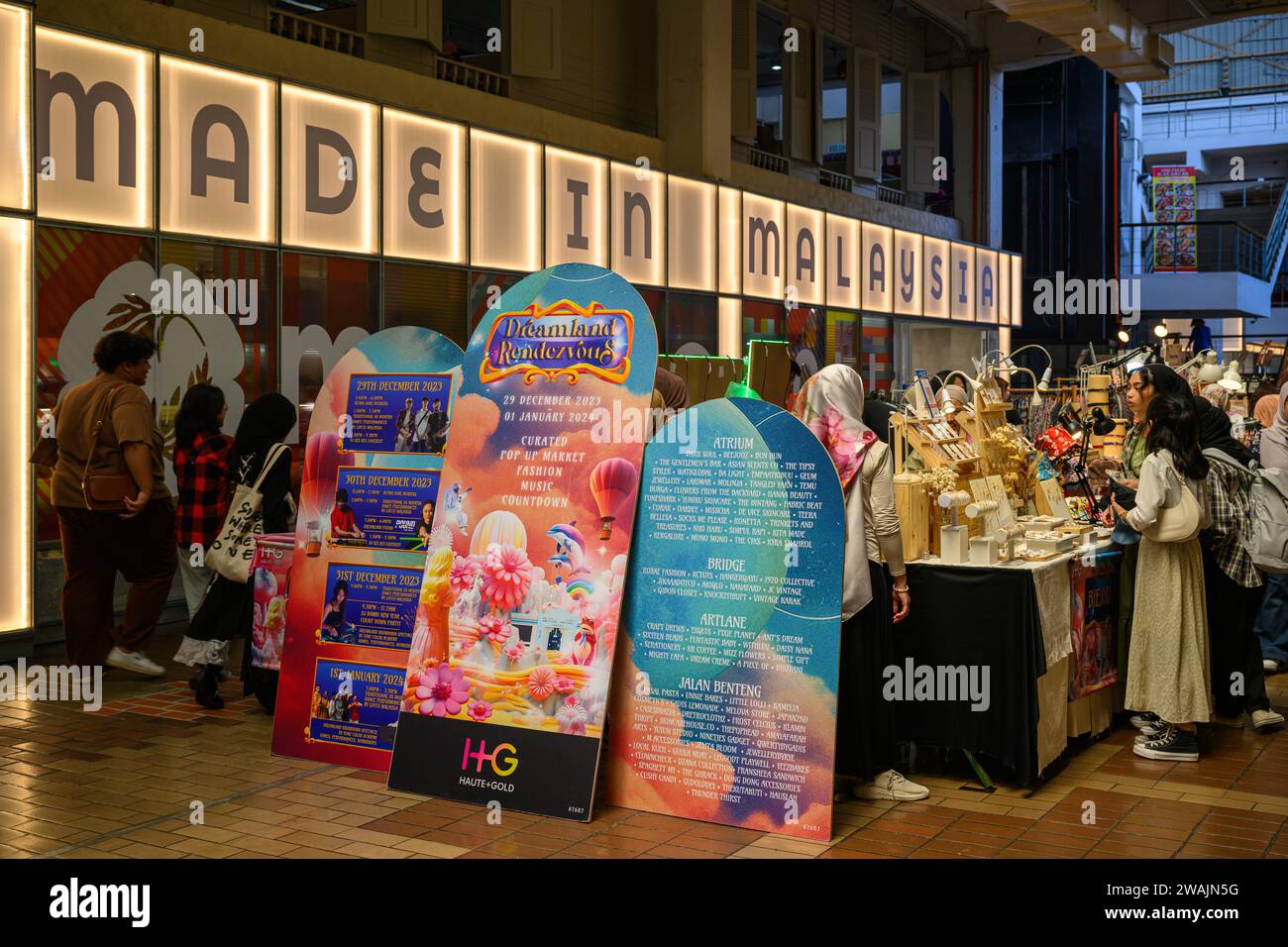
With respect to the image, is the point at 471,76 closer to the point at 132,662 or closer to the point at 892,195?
→ the point at 132,662

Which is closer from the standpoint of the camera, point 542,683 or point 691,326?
point 542,683

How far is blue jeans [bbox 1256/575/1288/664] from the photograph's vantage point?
26.6ft

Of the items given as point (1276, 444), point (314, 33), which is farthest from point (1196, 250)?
point (1276, 444)

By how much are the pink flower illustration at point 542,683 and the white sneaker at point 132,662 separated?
337 cm

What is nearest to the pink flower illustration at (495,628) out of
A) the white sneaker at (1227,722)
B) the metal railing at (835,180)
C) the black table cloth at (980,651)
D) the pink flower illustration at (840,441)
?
the pink flower illustration at (840,441)

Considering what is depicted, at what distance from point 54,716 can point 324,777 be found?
1962mm

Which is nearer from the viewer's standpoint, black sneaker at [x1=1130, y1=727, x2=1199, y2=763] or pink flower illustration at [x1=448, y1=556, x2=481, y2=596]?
pink flower illustration at [x1=448, y1=556, x2=481, y2=596]

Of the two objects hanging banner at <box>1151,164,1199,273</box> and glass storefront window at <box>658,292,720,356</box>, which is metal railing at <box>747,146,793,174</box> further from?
hanging banner at <box>1151,164,1199,273</box>

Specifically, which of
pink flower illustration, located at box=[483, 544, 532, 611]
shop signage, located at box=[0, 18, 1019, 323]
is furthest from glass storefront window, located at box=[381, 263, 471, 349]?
pink flower illustration, located at box=[483, 544, 532, 611]

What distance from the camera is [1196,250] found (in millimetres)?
29172

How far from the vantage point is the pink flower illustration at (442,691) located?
528cm

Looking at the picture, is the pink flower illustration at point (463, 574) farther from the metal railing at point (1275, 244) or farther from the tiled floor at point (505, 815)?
the metal railing at point (1275, 244)

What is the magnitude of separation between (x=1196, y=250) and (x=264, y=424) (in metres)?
26.8

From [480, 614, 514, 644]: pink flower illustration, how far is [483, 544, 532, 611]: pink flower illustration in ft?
0.16
